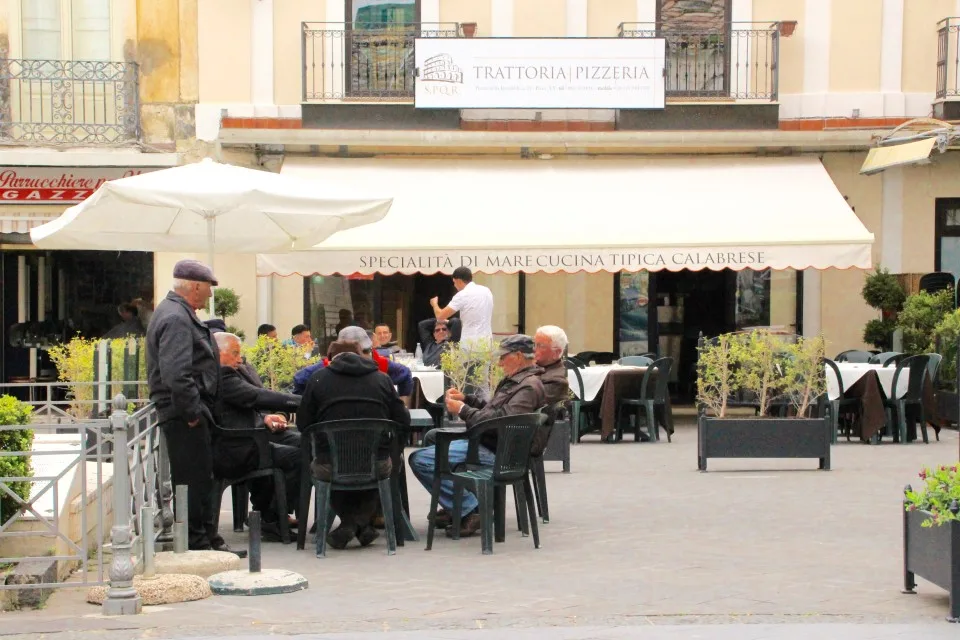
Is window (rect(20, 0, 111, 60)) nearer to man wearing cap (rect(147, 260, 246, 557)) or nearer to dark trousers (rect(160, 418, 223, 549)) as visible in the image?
man wearing cap (rect(147, 260, 246, 557))

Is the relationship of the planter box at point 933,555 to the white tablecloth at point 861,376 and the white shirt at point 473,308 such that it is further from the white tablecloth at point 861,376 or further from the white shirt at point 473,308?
the white tablecloth at point 861,376

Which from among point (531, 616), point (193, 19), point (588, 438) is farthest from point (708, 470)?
point (193, 19)

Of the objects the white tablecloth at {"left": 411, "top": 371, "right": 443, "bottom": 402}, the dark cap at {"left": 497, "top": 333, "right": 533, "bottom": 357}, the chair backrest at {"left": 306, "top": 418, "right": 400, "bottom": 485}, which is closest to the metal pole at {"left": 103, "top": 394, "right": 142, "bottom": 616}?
the chair backrest at {"left": 306, "top": 418, "right": 400, "bottom": 485}

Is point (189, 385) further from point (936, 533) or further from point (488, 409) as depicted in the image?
point (936, 533)

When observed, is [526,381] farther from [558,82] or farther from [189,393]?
[558,82]

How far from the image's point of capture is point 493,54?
58.3 feet

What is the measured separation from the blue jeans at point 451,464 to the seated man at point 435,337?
4455 millimetres

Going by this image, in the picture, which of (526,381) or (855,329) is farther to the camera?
(855,329)

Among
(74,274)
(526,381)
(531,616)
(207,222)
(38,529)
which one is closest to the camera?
(531,616)

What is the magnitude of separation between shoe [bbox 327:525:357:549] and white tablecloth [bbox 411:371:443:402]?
18.1ft

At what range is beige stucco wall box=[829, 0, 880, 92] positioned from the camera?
59.6 ft

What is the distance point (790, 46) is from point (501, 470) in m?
11.9

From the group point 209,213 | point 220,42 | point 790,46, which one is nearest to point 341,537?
point 209,213

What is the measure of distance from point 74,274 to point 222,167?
33.8ft
